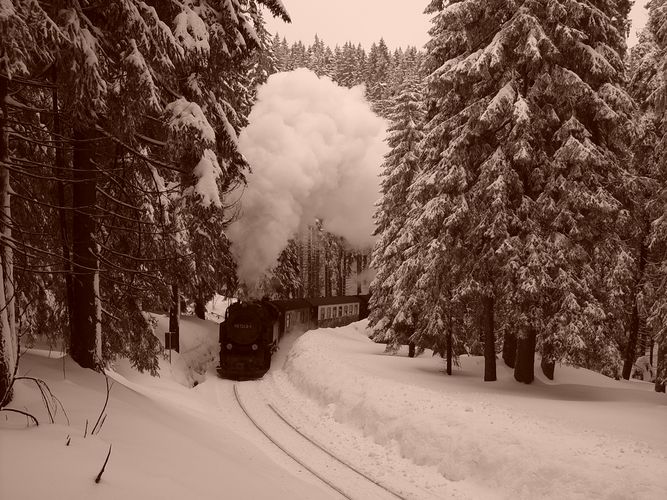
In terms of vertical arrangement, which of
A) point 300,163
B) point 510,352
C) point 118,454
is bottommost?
point 510,352

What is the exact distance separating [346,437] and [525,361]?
6.85 metres

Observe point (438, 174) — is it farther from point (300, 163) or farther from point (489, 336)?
point (300, 163)

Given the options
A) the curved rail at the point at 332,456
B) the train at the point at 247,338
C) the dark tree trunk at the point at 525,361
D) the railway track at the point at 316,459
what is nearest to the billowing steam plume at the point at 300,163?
the train at the point at 247,338

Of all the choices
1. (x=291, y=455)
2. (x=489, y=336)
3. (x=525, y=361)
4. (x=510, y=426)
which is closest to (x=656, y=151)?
(x=489, y=336)

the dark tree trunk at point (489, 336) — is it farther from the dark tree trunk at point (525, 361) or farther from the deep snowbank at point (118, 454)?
the deep snowbank at point (118, 454)

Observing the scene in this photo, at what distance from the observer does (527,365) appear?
16859mm

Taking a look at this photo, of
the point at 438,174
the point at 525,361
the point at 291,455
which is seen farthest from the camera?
the point at 525,361

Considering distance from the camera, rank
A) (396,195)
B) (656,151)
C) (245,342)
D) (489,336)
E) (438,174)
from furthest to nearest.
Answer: (396,195) < (245,342) < (489,336) < (438,174) < (656,151)

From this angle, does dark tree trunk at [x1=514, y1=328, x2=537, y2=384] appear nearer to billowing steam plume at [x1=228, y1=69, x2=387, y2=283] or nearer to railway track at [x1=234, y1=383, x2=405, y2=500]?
railway track at [x1=234, y1=383, x2=405, y2=500]

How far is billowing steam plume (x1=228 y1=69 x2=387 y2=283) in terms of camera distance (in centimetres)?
2375

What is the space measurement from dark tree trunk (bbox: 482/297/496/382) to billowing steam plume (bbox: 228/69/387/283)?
10169mm

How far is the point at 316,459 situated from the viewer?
11.5 metres

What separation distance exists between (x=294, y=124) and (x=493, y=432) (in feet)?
66.6

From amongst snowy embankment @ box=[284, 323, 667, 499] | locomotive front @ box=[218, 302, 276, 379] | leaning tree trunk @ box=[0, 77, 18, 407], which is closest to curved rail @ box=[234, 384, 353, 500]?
snowy embankment @ box=[284, 323, 667, 499]
